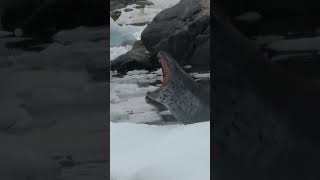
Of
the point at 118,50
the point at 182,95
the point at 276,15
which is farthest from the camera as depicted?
the point at 118,50

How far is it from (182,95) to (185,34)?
5.70 ft

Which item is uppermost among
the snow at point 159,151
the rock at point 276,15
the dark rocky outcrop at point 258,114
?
the rock at point 276,15

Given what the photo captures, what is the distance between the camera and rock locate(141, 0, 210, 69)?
566 cm

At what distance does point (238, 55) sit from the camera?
1363 mm

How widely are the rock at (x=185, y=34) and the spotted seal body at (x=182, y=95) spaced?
141 centimetres

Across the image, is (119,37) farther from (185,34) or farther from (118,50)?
(185,34)

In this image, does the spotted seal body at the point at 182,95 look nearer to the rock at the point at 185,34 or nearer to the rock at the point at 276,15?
the rock at the point at 185,34

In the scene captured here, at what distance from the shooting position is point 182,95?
4246 mm

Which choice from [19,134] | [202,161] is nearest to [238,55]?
[19,134]

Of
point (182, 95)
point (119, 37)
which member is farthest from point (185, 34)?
point (182, 95)

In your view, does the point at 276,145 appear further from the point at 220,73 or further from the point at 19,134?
the point at 19,134

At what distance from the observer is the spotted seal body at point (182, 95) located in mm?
4137

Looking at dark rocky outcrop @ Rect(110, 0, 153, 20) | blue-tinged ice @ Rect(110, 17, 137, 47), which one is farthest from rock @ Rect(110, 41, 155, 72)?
dark rocky outcrop @ Rect(110, 0, 153, 20)

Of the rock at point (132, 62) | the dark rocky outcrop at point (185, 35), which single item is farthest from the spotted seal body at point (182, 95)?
the rock at point (132, 62)
